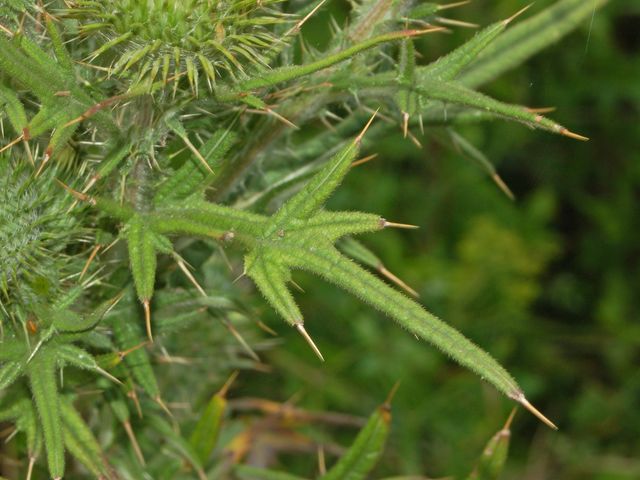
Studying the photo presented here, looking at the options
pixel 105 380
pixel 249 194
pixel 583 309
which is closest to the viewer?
pixel 105 380

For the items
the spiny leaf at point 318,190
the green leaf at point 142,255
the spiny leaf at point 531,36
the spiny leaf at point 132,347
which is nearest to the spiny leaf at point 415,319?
the spiny leaf at point 318,190

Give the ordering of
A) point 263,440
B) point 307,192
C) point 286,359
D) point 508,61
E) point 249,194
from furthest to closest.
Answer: point 286,359, point 263,440, point 508,61, point 249,194, point 307,192

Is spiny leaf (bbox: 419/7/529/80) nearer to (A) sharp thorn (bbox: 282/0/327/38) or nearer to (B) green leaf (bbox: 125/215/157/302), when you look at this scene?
(A) sharp thorn (bbox: 282/0/327/38)

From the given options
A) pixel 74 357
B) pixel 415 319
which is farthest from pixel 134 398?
pixel 415 319

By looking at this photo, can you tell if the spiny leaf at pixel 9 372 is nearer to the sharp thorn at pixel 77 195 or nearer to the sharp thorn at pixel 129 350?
the sharp thorn at pixel 129 350

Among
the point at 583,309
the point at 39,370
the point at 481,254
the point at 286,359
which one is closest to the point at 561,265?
the point at 583,309

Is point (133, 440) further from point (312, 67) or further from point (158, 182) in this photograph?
point (312, 67)

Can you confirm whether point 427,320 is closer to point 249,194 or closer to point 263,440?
point 249,194
